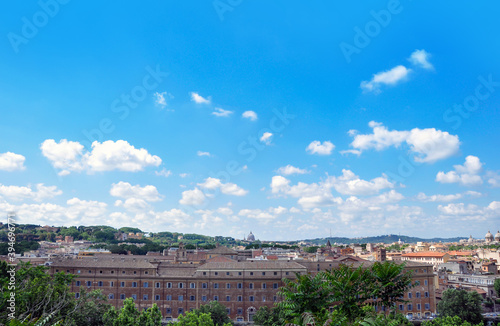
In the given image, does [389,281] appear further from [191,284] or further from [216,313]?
[191,284]

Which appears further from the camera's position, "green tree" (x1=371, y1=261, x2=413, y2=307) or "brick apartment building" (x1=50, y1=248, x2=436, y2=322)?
"brick apartment building" (x1=50, y1=248, x2=436, y2=322)

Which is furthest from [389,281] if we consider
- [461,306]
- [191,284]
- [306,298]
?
[461,306]

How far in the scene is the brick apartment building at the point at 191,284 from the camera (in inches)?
2404

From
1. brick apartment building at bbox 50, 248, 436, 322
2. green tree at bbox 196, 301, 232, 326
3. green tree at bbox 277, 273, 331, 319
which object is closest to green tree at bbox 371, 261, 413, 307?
green tree at bbox 277, 273, 331, 319

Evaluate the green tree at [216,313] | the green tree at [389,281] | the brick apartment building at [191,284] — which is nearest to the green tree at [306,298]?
the green tree at [389,281]

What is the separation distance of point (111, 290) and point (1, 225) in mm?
144932

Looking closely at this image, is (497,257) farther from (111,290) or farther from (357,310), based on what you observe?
(357,310)

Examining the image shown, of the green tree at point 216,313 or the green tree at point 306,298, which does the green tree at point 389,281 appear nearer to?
the green tree at point 306,298

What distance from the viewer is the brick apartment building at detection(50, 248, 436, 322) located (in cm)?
6106

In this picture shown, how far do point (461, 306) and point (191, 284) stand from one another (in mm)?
40296

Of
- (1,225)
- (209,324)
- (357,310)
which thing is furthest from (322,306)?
(1,225)

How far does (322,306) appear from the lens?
65.1ft

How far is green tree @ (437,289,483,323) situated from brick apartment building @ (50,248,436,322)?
15.1 feet

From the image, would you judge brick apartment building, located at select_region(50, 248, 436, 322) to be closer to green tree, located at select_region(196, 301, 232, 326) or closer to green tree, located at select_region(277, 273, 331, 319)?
green tree, located at select_region(196, 301, 232, 326)
